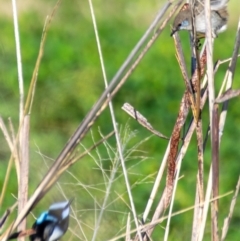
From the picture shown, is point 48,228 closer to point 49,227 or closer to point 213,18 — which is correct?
point 49,227

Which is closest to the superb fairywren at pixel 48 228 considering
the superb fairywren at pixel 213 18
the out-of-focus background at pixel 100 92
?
the out-of-focus background at pixel 100 92

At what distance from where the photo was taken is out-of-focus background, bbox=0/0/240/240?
2.48 meters

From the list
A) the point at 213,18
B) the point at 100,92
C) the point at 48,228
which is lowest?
the point at 100,92

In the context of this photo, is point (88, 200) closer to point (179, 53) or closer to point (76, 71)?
point (179, 53)

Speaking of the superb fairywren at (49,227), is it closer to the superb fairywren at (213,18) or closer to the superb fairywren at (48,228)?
the superb fairywren at (48,228)

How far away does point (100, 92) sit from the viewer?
203 inches

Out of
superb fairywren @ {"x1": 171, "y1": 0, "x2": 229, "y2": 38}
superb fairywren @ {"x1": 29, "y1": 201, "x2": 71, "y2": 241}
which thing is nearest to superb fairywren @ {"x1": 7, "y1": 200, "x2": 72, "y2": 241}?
superb fairywren @ {"x1": 29, "y1": 201, "x2": 71, "y2": 241}

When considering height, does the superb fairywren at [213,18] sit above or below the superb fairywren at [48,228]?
above

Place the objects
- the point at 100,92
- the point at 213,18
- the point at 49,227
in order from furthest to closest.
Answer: the point at 100,92
the point at 213,18
the point at 49,227

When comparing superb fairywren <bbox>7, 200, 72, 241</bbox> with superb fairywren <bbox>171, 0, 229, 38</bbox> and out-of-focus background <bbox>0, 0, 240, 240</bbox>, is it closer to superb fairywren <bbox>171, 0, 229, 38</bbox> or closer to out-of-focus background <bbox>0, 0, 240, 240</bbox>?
out-of-focus background <bbox>0, 0, 240, 240</bbox>

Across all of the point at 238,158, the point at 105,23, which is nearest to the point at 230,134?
the point at 238,158

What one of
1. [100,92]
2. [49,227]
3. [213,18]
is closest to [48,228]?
[49,227]

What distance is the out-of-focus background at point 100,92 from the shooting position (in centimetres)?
248

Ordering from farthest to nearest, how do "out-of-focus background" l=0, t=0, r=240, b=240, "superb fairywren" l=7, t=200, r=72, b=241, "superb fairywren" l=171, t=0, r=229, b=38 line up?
"out-of-focus background" l=0, t=0, r=240, b=240, "superb fairywren" l=171, t=0, r=229, b=38, "superb fairywren" l=7, t=200, r=72, b=241
